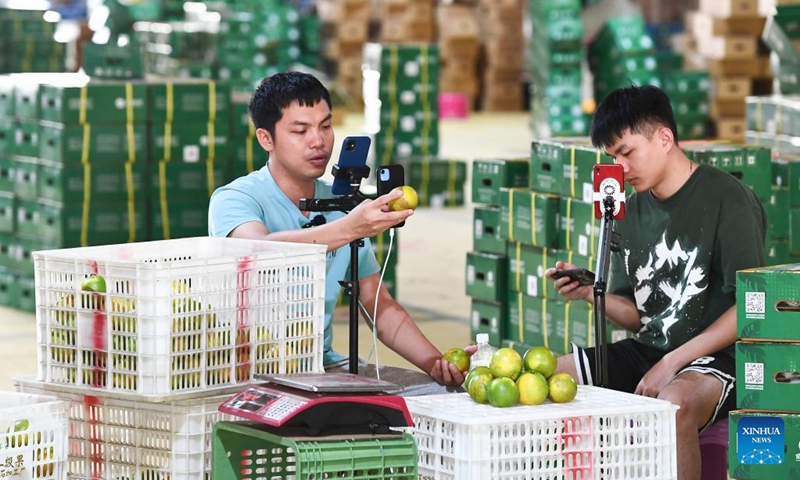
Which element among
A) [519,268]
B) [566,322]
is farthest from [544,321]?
[519,268]

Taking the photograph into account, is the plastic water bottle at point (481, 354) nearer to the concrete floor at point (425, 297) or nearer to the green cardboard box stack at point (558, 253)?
the green cardboard box stack at point (558, 253)

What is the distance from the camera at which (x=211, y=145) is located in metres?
10.7

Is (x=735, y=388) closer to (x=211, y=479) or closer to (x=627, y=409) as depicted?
(x=627, y=409)

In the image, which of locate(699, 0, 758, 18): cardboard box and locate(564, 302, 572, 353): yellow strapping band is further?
locate(699, 0, 758, 18): cardboard box

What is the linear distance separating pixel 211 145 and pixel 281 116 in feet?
17.8

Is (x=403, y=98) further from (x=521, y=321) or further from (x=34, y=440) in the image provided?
→ (x=34, y=440)

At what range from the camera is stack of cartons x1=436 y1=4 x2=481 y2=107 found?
27.2 m

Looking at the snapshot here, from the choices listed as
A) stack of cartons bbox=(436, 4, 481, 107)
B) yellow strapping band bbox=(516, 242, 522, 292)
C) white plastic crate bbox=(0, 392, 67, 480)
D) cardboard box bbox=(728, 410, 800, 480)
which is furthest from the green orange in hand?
stack of cartons bbox=(436, 4, 481, 107)

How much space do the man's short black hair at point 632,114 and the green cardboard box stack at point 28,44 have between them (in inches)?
617

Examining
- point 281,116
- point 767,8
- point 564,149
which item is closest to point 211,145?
point 564,149

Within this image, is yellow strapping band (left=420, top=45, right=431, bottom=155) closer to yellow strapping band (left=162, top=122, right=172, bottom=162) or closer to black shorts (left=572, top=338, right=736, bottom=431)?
yellow strapping band (left=162, top=122, right=172, bottom=162)

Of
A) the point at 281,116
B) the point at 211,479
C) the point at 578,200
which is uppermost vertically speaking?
the point at 281,116

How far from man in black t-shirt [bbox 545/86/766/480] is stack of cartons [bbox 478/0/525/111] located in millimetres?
22087

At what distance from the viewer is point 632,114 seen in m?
5.21
